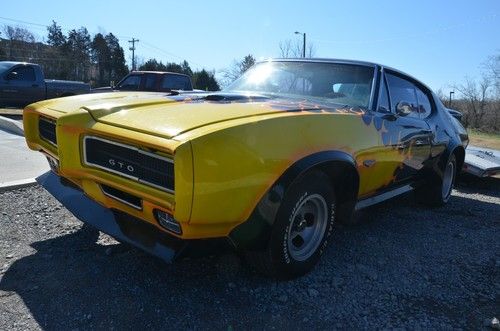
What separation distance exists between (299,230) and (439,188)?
107 inches

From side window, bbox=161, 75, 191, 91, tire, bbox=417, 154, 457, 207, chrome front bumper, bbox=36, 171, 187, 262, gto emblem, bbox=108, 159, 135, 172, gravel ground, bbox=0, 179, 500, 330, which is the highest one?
side window, bbox=161, 75, 191, 91

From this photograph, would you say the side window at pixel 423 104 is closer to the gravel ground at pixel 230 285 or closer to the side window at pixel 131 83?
the gravel ground at pixel 230 285

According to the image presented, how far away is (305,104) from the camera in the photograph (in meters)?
3.23

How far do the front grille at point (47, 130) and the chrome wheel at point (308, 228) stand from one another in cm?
189

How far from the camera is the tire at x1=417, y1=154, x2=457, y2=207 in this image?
16.3ft

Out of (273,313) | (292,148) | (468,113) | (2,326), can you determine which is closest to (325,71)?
(292,148)

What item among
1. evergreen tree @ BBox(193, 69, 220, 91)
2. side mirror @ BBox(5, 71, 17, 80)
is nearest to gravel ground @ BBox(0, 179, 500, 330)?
side mirror @ BBox(5, 71, 17, 80)

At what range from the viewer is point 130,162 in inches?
94.0

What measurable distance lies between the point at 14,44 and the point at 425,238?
67.6 metres

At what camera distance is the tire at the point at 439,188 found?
4.96 meters

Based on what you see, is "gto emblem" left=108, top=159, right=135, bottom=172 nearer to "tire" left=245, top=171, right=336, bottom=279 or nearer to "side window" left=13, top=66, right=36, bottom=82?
"tire" left=245, top=171, right=336, bottom=279

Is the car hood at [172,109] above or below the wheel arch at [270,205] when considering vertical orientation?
above

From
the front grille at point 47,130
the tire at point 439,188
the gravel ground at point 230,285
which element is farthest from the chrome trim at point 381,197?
the front grille at point 47,130

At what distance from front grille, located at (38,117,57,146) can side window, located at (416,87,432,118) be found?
3500mm
